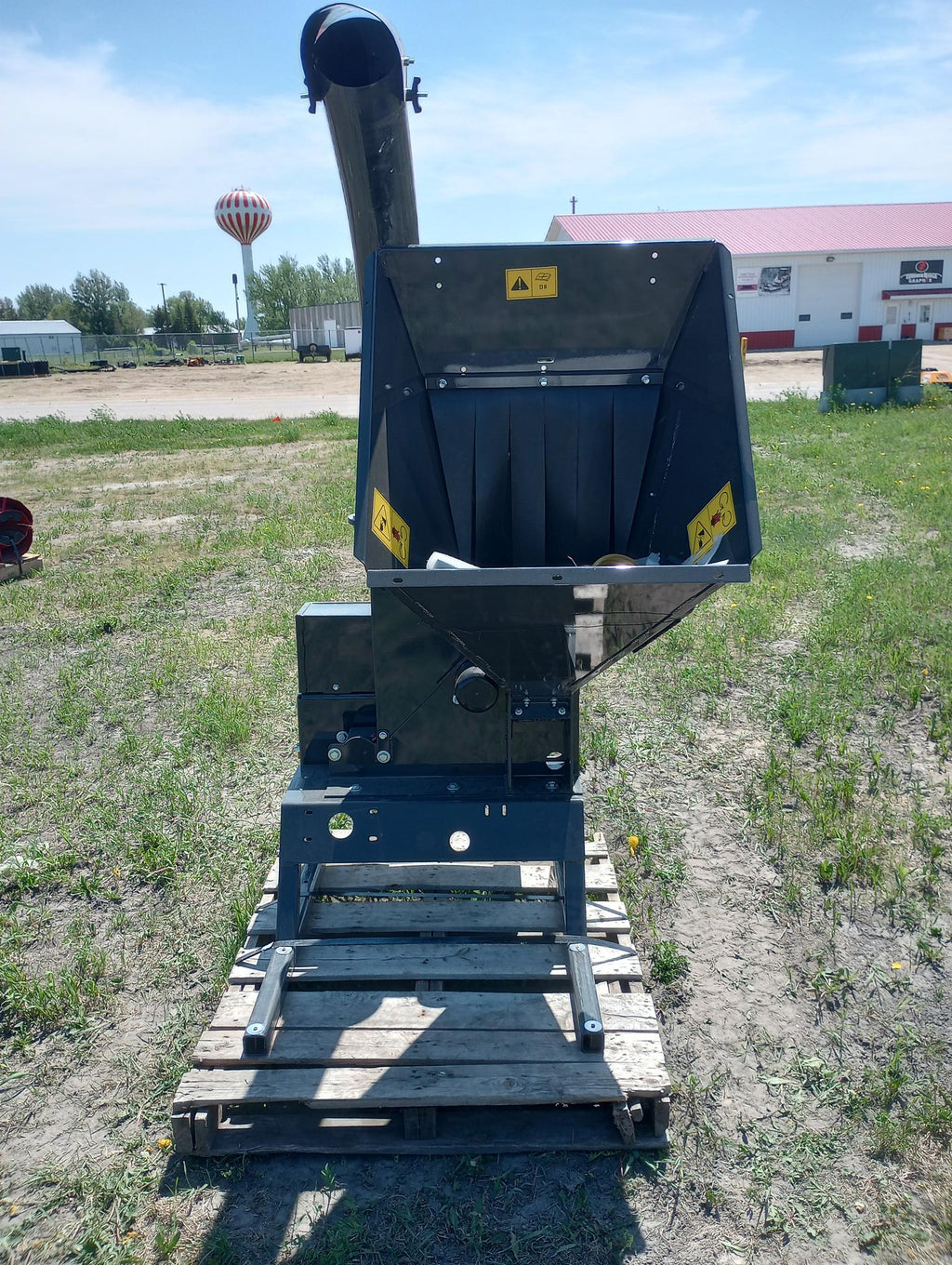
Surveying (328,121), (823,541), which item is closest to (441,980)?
(328,121)

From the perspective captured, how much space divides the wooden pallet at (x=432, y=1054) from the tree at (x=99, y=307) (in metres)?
79.1

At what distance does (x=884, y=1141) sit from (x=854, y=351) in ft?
52.1

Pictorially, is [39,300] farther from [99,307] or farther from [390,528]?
[390,528]

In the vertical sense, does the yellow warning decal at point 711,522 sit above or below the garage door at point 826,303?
below

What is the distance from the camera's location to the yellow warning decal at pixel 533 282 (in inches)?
116

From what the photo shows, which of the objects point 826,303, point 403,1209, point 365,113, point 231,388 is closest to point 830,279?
point 826,303

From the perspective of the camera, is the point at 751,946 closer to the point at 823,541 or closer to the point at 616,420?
the point at 616,420

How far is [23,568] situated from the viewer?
26.8 feet

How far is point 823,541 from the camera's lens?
27.5ft

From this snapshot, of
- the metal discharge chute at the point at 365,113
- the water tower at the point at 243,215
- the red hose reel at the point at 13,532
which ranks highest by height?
the water tower at the point at 243,215

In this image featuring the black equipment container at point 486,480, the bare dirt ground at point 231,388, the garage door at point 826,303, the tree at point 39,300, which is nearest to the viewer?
the black equipment container at point 486,480

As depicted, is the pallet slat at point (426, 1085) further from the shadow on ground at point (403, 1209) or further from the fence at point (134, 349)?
the fence at point (134, 349)

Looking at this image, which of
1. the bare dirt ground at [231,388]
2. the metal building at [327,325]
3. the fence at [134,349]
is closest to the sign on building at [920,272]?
the bare dirt ground at [231,388]

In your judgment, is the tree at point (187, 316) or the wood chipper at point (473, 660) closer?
the wood chipper at point (473, 660)
